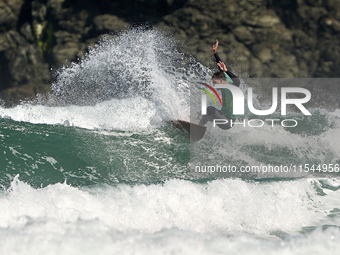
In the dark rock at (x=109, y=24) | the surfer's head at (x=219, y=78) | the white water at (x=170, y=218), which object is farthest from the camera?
the dark rock at (x=109, y=24)

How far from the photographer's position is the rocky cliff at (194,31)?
28.2 feet

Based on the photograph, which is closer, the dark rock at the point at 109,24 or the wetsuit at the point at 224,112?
the wetsuit at the point at 224,112

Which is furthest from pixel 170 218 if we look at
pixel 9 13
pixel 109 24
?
pixel 9 13

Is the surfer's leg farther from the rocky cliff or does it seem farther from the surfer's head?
the rocky cliff

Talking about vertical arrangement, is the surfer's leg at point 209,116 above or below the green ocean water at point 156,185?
above

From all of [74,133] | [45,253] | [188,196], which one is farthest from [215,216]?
[74,133]

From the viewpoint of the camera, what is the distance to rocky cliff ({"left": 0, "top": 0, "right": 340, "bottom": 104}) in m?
8.60

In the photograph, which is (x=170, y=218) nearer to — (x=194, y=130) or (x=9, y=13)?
(x=194, y=130)

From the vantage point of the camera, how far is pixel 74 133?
5.24 m

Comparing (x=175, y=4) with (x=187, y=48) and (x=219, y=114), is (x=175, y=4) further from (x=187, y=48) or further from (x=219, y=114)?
(x=219, y=114)

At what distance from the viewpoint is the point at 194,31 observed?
8789 mm

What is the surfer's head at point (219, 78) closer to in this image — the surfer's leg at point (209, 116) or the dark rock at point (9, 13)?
the surfer's leg at point (209, 116)

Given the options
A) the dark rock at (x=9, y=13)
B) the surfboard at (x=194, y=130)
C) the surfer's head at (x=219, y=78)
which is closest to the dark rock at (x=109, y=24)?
the dark rock at (x=9, y=13)

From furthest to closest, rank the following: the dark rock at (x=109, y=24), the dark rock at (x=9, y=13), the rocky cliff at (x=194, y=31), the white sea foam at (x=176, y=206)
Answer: the dark rock at (x=9, y=13), the dark rock at (x=109, y=24), the rocky cliff at (x=194, y=31), the white sea foam at (x=176, y=206)
